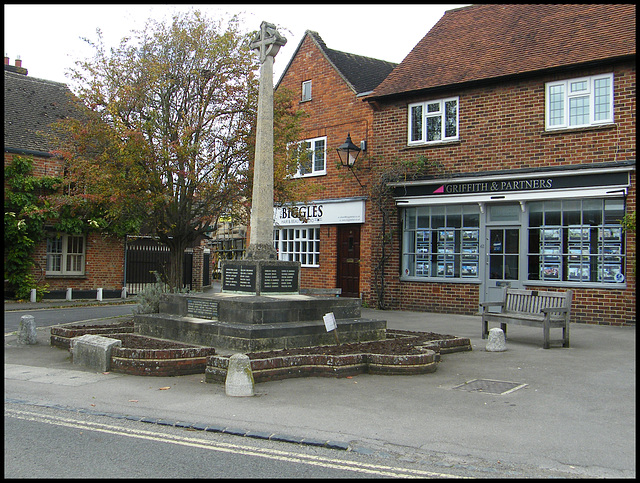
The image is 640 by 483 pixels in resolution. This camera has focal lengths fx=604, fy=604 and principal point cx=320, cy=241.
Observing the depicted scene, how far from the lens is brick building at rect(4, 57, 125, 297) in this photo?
24.0 metres

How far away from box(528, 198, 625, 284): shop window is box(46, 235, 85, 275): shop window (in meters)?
18.3

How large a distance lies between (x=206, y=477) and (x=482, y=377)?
5430 millimetres

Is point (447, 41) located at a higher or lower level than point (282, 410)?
higher

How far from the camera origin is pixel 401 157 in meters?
19.1

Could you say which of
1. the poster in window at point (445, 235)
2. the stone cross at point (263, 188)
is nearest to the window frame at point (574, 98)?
the poster in window at point (445, 235)

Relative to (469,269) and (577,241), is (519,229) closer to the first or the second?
(577,241)

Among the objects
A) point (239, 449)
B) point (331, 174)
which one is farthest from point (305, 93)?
point (239, 449)

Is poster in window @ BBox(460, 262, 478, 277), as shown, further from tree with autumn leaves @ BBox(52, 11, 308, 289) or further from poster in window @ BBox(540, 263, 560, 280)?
tree with autumn leaves @ BBox(52, 11, 308, 289)

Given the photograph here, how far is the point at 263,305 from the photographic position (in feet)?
34.6

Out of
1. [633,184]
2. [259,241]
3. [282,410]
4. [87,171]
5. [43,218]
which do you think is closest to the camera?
[282,410]

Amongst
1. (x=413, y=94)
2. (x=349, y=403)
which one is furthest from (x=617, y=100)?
(x=349, y=403)

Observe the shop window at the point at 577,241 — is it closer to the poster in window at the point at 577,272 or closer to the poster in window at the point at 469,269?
the poster in window at the point at 577,272

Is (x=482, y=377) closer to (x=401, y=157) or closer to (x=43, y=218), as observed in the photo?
(x=401, y=157)

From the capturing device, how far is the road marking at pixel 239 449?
17.2 ft
